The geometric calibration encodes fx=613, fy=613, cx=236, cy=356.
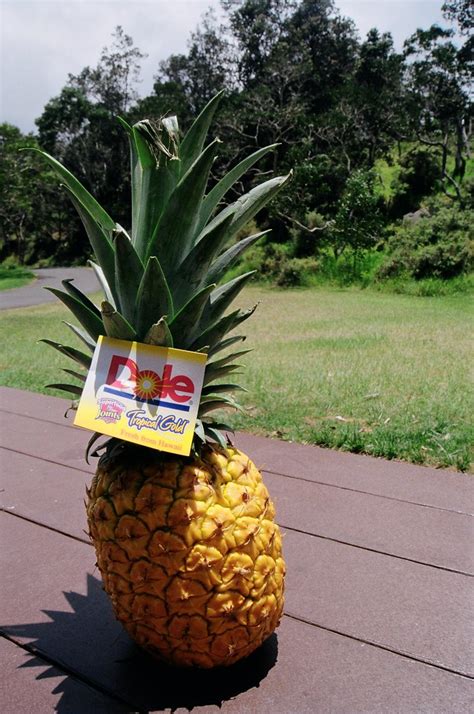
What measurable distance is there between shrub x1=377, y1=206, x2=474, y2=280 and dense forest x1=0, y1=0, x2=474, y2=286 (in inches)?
1.5

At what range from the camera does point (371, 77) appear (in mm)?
28203

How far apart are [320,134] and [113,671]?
25786mm

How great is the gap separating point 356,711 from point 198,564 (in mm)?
596

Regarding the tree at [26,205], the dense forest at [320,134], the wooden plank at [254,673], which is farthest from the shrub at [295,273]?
the tree at [26,205]

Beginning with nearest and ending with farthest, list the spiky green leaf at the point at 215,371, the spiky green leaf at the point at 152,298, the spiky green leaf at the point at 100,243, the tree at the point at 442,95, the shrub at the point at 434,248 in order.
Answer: the spiky green leaf at the point at 152,298, the spiky green leaf at the point at 100,243, the spiky green leaf at the point at 215,371, the shrub at the point at 434,248, the tree at the point at 442,95

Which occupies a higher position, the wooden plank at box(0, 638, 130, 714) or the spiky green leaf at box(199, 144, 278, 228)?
the spiky green leaf at box(199, 144, 278, 228)

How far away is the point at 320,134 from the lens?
25.3m

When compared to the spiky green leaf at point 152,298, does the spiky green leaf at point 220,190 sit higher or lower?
higher

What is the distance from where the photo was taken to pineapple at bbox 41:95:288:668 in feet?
5.45

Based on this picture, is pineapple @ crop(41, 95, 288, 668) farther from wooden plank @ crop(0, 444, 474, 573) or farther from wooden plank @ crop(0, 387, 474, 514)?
wooden plank @ crop(0, 387, 474, 514)

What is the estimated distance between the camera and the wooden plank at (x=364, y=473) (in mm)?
3189

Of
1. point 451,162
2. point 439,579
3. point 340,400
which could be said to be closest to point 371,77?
point 451,162

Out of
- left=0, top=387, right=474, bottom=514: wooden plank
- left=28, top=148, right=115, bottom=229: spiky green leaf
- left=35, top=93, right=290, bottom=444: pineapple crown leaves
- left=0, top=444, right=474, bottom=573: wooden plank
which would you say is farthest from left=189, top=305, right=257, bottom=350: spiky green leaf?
left=0, top=387, right=474, bottom=514: wooden plank

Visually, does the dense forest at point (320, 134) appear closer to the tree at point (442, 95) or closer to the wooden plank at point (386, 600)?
the tree at point (442, 95)
